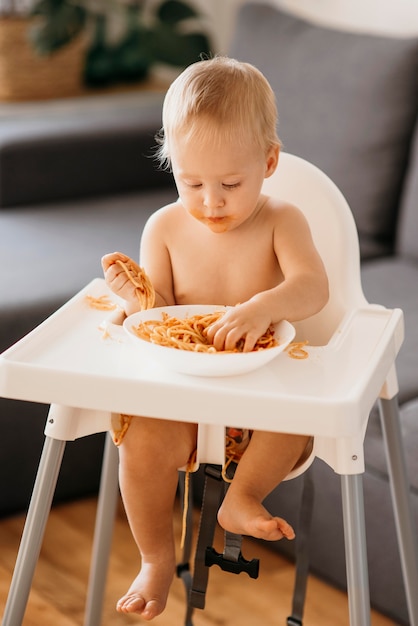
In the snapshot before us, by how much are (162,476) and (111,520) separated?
262mm

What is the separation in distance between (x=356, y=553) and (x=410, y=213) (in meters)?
1.12

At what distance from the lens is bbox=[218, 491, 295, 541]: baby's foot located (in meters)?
1.05

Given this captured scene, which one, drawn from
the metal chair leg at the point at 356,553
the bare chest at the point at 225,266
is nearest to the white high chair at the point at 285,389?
the metal chair leg at the point at 356,553

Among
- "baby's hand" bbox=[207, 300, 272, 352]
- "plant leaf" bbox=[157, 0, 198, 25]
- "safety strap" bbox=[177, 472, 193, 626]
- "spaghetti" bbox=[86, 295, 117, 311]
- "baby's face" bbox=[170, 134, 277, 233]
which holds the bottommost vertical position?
"safety strap" bbox=[177, 472, 193, 626]

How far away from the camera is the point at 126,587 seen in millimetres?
1623

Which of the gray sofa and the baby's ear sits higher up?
the baby's ear

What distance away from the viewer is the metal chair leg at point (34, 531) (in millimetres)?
1097

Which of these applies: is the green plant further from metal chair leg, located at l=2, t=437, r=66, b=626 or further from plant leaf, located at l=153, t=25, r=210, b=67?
metal chair leg, located at l=2, t=437, r=66, b=626

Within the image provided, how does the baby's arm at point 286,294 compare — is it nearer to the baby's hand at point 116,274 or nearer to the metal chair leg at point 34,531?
the baby's hand at point 116,274

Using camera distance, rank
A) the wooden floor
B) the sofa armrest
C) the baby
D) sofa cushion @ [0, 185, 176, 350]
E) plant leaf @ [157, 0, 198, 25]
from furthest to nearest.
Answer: plant leaf @ [157, 0, 198, 25] < the sofa armrest < sofa cushion @ [0, 185, 176, 350] < the wooden floor < the baby

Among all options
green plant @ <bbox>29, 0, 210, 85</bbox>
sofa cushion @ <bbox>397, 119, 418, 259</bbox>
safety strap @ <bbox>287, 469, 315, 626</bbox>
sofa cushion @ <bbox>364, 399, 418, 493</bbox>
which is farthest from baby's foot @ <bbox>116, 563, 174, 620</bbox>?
green plant @ <bbox>29, 0, 210, 85</bbox>

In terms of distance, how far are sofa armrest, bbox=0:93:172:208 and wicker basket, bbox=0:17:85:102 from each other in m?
0.33

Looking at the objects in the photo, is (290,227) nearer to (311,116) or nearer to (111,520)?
(111,520)

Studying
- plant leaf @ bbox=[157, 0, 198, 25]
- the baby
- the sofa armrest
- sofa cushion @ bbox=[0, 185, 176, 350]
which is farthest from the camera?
plant leaf @ bbox=[157, 0, 198, 25]
